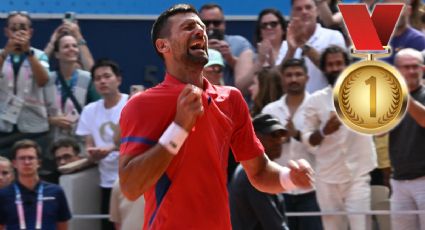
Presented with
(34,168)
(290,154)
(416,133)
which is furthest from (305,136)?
(34,168)

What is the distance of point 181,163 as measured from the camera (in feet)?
16.3

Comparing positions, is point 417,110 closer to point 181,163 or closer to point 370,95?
point 181,163

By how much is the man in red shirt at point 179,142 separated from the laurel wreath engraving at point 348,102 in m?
0.70

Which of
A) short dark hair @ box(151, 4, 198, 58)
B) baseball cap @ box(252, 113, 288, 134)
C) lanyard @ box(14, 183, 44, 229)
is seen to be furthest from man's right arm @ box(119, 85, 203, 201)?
lanyard @ box(14, 183, 44, 229)

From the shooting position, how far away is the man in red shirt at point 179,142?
477 cm

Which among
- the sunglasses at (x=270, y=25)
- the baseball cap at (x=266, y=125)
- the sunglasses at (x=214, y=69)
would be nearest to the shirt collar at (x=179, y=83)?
the baseball cap at (x=266, y=125)

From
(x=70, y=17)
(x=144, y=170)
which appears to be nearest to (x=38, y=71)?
(x=70, y=17)

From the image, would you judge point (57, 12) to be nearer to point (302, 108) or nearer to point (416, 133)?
point (302, 108)

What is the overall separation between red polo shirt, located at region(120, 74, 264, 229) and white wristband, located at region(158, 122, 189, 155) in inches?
6.5

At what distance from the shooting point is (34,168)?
8.74m

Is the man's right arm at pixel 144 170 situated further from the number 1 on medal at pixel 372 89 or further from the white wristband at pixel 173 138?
the number 1 on medal at pixel 372 89

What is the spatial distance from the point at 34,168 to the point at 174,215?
401 centimetres

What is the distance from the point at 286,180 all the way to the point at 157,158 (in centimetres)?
84

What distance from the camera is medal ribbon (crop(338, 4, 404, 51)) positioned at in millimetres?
4309
